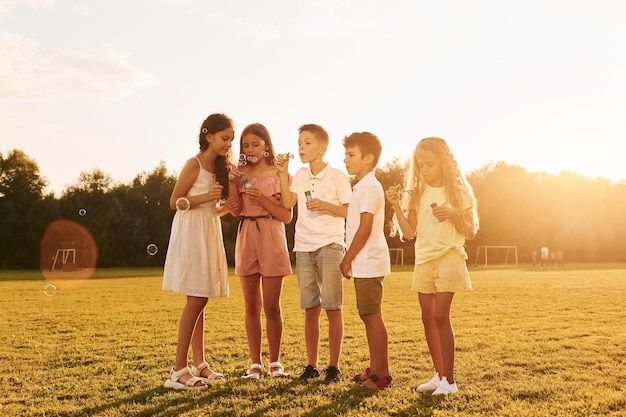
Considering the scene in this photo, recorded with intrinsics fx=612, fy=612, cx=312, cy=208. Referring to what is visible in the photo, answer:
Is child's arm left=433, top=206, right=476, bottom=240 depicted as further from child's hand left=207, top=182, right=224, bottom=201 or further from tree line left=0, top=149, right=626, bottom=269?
tree line left=0, top=149, right=626, bottom=269

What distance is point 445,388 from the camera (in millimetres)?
5297

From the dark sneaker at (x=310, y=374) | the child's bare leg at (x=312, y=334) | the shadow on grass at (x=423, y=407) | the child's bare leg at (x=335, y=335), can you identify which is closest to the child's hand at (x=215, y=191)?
the child's bare leg at (x=312, y=334)

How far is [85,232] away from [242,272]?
52.2 metres

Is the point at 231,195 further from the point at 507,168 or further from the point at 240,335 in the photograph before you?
the point at 507,168

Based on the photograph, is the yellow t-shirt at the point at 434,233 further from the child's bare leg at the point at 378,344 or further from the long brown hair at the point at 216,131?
the long brown hair at the point at 216,131

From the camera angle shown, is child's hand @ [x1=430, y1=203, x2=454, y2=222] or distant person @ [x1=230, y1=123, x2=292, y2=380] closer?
child's hand @ [x1=430, y1=203, x2=454, y2=222]

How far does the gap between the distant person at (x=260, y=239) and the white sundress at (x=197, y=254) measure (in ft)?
0.87

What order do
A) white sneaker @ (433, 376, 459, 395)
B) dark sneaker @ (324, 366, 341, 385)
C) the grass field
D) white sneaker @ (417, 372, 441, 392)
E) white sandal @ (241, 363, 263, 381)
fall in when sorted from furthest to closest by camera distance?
white sandal @ (241, 363, 263, 381) → dark sneaker @ (324, 366, 341, 385) → white sneaker @ (417, 372, 441, 392) → white sneaker @ (433, 376, 459, 395) → the grass field

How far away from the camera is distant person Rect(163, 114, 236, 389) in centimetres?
583

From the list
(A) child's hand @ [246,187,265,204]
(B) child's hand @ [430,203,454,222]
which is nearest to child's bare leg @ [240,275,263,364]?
(A) child's hand @ [246,187,265,204]

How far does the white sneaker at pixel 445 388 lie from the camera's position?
5277 millimetres

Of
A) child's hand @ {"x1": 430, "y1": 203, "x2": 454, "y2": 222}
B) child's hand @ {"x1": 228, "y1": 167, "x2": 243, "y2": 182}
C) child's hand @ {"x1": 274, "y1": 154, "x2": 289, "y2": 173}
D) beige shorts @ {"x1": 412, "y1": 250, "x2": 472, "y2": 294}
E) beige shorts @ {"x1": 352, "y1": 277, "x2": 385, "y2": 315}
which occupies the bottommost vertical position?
beige shorts @ {"x1": 352, "y1": 277, "x2": 385, "y2": 315}

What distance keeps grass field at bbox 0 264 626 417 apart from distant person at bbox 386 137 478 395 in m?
0.43

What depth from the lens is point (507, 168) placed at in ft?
237
